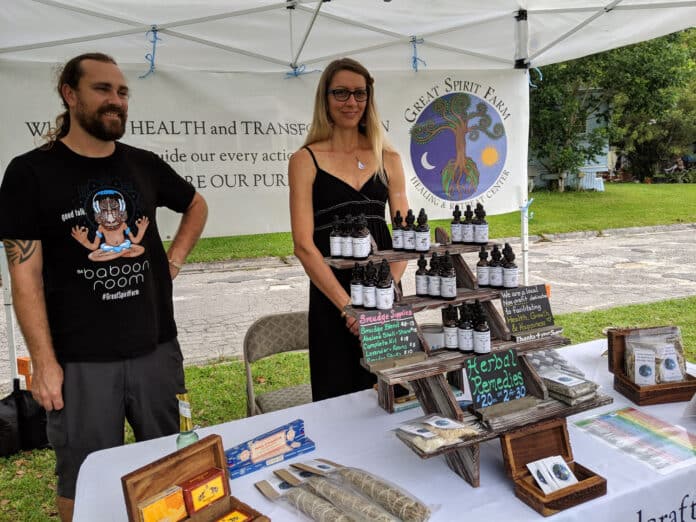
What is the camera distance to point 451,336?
1.65 metres

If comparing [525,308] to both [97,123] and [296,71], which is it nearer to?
[97,123]

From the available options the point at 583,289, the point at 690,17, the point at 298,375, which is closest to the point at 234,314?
the point at 298,375

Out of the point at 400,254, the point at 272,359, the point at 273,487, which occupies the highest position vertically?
the point at 400,254

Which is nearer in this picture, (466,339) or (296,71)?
(466,339)

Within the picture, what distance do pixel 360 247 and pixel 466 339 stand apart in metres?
0.42

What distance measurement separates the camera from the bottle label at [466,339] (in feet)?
5.27

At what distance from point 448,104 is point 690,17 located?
152cm

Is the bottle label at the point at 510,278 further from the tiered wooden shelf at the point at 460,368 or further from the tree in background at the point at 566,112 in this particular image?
the tree in background at the point at 566,112

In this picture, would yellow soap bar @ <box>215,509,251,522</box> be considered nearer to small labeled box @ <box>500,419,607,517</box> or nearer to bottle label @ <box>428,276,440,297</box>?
small labeled box @ <box>500,419,607,517</box>

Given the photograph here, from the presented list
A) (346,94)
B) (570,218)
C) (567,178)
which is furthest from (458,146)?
(567,178)

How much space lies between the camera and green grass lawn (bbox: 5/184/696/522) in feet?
10.2

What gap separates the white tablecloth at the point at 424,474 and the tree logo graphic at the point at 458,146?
242 cm

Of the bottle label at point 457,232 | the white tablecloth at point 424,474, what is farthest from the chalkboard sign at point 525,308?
the white tablecloth at point 424,474

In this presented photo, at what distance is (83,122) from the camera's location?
2021mm
